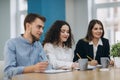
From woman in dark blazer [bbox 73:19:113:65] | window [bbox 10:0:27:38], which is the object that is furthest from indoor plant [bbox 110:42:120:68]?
window [bbox 10:0:27:38]

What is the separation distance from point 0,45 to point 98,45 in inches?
147

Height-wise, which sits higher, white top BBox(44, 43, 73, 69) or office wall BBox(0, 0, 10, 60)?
office wall BBox(0, 0, 10, 60)

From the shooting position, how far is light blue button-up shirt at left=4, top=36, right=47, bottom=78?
2.35 meters

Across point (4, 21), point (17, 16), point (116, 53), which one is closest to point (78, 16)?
point (17, 16)

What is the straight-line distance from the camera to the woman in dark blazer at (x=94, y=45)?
3.34 meters

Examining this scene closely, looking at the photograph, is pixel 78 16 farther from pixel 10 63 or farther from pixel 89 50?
pixel 10 63

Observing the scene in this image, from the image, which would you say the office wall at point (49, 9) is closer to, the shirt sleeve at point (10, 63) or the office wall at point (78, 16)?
the office wall at point (78, 16)

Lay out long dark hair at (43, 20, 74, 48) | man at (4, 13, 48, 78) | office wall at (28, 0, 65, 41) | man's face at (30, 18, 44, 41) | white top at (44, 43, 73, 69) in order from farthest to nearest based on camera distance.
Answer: office wall at (28, 0, 65, 41) < long dark hair at (43, 20, 74, 48) < white top at (44, 43, 73, 69) < man's face at (30, 18, 44, 41) < man at (4, 13, 48, 78)

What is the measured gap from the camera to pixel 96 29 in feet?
11.3

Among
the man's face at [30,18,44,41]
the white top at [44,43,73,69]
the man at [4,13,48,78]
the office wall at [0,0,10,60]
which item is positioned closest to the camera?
the man at [4,13,48,78]

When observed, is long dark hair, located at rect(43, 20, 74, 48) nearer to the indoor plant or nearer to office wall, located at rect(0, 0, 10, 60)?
the indoor plant

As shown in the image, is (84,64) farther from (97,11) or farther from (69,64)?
(97,11)

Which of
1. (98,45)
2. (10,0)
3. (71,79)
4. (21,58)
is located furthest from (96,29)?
(10,0)

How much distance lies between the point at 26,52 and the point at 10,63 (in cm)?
22
